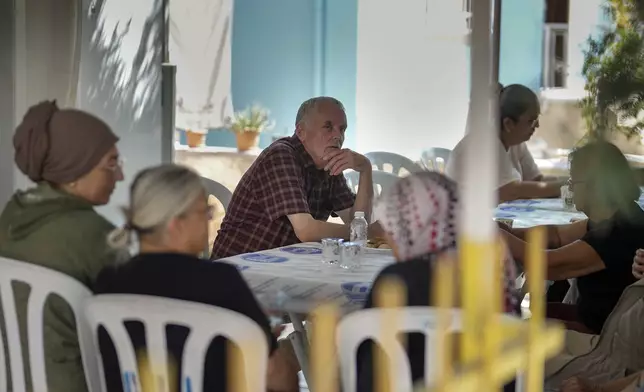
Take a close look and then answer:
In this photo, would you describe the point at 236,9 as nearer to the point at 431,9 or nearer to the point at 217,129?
the point at 217,129

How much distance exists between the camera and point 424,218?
174 cm

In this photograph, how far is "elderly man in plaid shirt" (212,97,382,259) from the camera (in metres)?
2.97

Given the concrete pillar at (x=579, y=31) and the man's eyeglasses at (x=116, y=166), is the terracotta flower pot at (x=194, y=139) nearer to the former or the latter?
the concrete pillar at (x=579, y=31)

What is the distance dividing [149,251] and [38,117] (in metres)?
0.41

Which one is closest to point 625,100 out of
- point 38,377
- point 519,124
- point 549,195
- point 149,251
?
point 149,251

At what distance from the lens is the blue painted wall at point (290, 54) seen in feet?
23.1

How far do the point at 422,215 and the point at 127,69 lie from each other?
2633 mm

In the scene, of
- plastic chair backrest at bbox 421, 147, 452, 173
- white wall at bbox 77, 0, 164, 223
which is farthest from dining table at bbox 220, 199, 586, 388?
plastic chair backrest at bbox 421, 147, 452, 173

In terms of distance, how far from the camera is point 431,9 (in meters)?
6.57

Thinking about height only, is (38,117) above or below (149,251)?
above

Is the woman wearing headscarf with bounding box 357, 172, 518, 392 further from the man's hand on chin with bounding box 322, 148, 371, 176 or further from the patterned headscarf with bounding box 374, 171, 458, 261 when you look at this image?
the man's hand on chin with bounding box 322, 148, 371, 176

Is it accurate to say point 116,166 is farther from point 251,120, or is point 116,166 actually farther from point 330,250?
point 251,120

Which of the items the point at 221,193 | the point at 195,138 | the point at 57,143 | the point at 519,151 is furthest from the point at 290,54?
the point at 57,143

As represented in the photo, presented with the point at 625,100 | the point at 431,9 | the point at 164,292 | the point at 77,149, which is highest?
the point at 431,9
